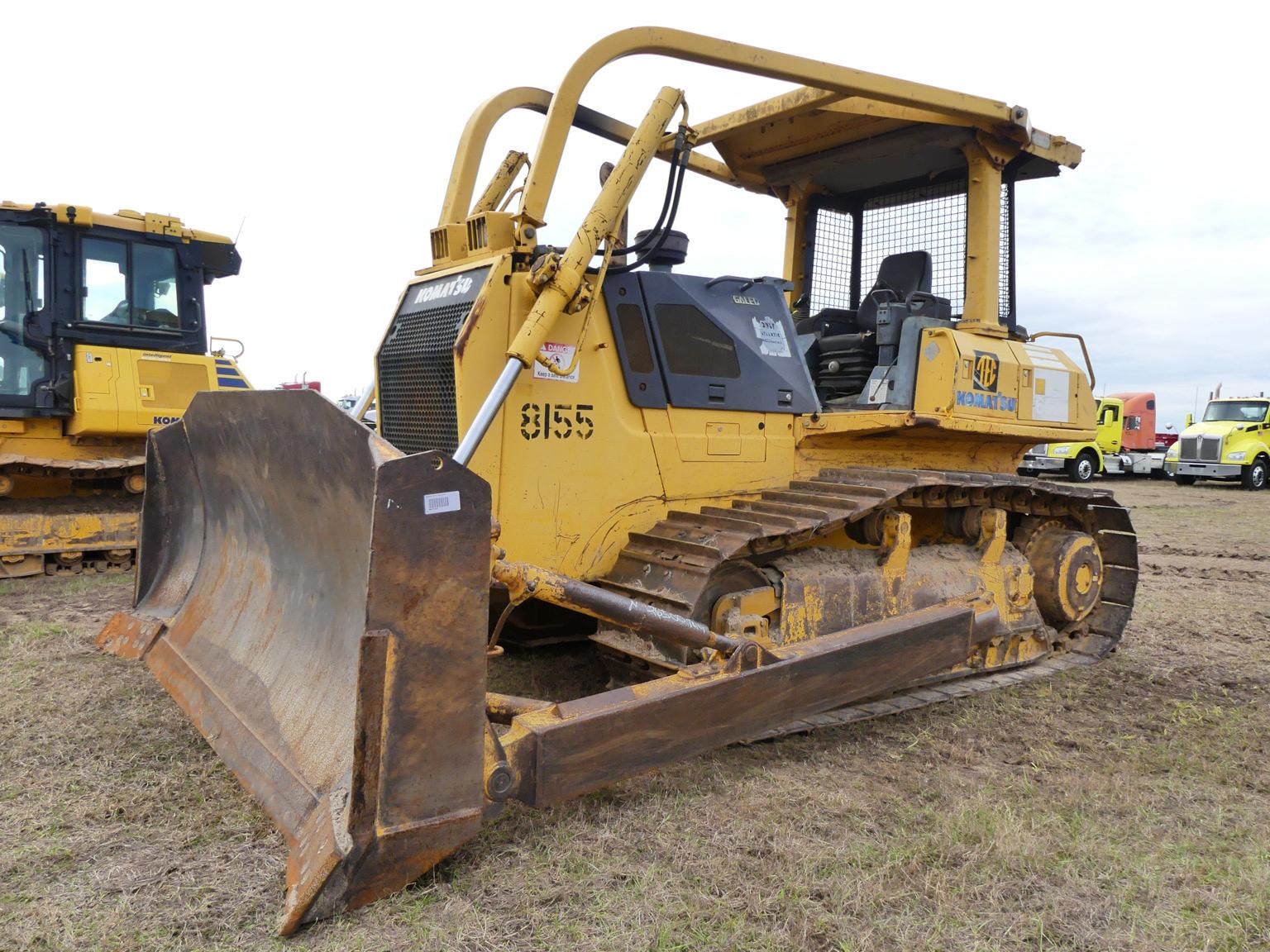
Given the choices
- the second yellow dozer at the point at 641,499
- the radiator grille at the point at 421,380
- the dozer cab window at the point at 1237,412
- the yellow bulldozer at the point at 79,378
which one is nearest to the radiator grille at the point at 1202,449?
the dozer cab window at the point at 1237,412

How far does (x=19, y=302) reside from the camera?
841 centimetres

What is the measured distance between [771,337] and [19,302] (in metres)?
7.39

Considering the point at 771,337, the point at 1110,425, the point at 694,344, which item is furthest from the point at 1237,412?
the point at 694,344

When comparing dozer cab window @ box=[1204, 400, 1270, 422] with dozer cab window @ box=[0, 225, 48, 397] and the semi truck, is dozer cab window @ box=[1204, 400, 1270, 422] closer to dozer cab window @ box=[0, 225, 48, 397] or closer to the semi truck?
the semi truck

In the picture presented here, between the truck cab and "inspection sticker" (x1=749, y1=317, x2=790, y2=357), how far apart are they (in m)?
21.8

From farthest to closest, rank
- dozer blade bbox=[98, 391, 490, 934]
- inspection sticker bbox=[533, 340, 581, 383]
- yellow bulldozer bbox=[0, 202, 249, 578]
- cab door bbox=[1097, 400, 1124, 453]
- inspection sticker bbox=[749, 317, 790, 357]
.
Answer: cab door bbox=[1097, 400, 1124, 453]
yellow bulldozer bbox=[0, 202, 249, 578]
inspection sticker bbox=[749, 317, 790, 357]
inspection sticker bbox=[533, 340, 581, 383]
dozer blade bbox=[98, 391, 490, 934]

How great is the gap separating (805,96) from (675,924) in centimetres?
422

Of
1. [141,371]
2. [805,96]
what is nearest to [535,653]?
[805,96]

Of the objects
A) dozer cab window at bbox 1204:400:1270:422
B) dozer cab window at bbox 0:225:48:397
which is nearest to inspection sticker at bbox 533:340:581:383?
dozer cab window at bbox 0:225:48:397

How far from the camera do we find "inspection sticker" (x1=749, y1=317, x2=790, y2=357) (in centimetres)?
479

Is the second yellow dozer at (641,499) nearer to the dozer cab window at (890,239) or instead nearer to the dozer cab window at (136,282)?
the dozer cab window at (890,239)

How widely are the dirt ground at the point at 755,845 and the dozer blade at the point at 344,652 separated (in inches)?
8.6

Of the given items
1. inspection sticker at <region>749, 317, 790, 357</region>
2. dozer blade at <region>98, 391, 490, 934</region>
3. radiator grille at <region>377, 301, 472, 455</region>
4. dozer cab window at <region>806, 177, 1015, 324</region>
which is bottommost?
dozer blade at <region>98, 391, 490, 934</region>

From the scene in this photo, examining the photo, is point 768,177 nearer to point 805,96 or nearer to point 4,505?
point 805,96
